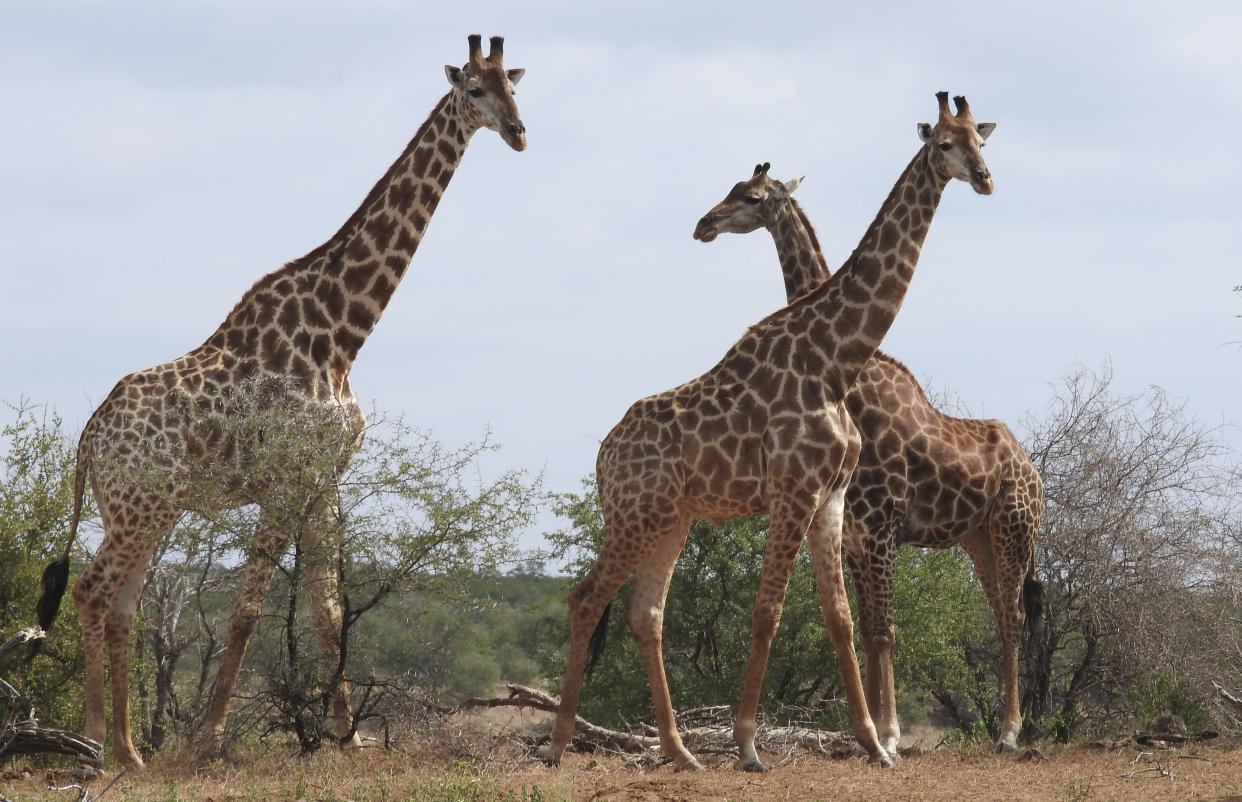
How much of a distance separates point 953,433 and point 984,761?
285 centimetres

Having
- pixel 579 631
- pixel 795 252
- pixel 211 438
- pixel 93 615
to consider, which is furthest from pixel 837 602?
pixel 93 615

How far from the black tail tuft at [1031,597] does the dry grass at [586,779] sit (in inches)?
88.3

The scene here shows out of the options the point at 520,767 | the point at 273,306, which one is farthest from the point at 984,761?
the point at 273,306

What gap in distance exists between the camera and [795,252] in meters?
13.0

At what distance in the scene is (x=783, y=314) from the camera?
11047 mm

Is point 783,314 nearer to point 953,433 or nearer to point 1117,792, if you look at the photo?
point 953,433

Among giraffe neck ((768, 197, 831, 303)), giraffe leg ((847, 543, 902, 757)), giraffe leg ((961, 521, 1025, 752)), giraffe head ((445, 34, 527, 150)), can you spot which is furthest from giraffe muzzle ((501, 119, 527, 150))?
giraffe leg ((961, 521, 1025, 752))

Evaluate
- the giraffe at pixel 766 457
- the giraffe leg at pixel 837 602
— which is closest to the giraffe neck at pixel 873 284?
the giraffe at pixel 766 457

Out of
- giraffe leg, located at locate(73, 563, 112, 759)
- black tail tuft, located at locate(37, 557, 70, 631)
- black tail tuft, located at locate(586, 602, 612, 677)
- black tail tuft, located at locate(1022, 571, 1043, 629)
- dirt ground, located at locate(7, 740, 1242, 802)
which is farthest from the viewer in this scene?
black tail tuft, located at locate(1022, 571, 1043, 629)

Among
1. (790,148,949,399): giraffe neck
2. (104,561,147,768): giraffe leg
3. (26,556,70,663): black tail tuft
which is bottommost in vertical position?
(104,561,147,768): giraffe leg

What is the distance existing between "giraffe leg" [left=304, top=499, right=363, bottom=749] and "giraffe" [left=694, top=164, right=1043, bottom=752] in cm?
420

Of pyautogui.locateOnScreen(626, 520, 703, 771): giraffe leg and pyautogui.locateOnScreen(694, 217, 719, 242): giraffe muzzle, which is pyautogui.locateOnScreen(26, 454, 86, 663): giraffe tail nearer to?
pyautogui.locateOnScreen(626, 520, 703, 771): giraffe leg

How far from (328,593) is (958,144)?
5.95 metres

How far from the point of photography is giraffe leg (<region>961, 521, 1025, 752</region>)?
12.1m
